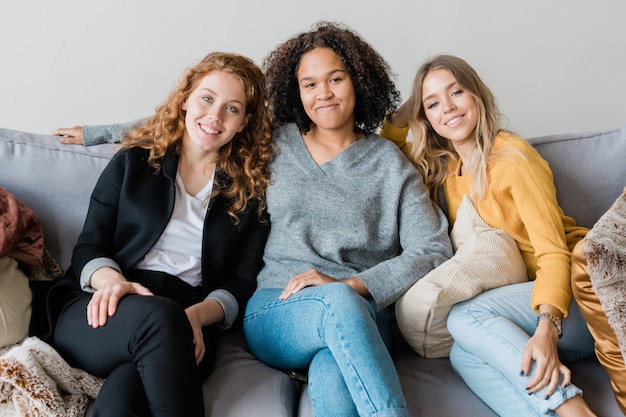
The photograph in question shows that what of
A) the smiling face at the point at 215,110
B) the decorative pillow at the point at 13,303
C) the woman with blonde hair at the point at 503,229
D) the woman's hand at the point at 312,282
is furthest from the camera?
the smiling face at the point at 215,110

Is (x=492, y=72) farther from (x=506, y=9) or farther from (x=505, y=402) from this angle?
(x=505, y=402)

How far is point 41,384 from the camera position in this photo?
1414 millimetres

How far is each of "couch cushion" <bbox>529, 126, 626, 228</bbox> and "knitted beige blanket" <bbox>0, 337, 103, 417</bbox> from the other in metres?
1.42

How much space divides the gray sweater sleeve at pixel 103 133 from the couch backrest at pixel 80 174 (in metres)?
0.02

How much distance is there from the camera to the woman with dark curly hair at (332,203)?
171 centimetres

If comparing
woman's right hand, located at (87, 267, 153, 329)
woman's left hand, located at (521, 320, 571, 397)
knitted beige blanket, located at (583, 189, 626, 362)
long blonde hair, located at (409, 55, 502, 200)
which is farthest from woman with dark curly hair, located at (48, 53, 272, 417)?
knitted beige blanket, located at (583, 189, 626, 362)

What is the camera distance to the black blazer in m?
1.74

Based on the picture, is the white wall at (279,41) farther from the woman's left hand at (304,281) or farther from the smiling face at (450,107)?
the woman's left hand at (304,281)

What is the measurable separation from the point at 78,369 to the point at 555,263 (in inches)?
46.0

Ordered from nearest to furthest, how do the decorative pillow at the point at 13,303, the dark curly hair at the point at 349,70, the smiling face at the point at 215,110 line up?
the decorative pillow at the point at 13,303 → the smiling face at the point at 215,110 → the dark curly hair at the point at 349,70

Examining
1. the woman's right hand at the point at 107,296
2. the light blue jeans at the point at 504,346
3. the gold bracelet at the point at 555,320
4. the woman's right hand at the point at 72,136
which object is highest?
the woman's right hand at the point at 72,136

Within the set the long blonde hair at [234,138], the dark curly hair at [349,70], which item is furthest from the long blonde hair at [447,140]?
the long blonde hair at [234,138]

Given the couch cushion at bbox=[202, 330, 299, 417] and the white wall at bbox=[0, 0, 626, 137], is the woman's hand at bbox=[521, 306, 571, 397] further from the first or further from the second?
the white wall at bbox=[0, 0, 626, 137]

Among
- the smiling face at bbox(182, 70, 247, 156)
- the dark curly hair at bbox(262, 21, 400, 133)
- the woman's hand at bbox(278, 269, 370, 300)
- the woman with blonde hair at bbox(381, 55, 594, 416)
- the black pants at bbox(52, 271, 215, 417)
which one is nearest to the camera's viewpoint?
the black pants at bbox(52, 271, 215, 417)
